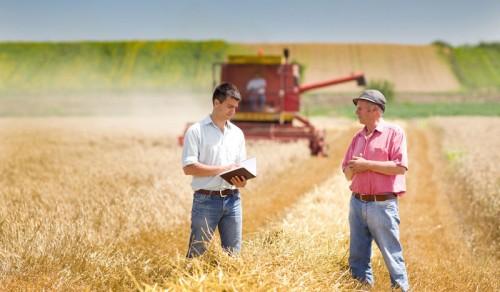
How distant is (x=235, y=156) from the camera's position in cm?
527

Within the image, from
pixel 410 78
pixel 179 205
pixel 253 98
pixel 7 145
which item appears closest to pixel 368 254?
pixel 179 205

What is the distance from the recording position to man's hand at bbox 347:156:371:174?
5.24 m

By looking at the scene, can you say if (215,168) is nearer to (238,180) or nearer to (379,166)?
(238,180)

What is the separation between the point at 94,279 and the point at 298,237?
209 centimetres

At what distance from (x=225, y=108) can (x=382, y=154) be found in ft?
4.63

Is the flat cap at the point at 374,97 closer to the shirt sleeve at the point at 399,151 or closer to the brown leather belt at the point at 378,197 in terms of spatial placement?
the shirt sleeve at the point at 399,151

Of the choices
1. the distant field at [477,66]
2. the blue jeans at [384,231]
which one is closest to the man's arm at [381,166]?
the blue jeans at [384,231]

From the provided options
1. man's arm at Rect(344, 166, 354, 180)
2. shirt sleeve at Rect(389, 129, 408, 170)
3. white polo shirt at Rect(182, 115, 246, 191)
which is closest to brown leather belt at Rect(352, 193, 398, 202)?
man's arm at Rect(344, 166, 354, 180)

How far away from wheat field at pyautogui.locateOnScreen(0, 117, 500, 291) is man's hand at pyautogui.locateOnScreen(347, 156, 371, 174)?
0.88 m

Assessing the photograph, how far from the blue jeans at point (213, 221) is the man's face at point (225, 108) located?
2.26ft

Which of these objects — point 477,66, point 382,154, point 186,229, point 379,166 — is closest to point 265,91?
point 186,229

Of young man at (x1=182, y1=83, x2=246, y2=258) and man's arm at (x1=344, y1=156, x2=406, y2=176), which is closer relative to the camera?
young man at (x1=182, y1=83, x2=246, y2=258)

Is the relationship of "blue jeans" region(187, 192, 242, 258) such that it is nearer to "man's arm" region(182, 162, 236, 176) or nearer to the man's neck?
"man's arm" region(182, 162, 236, 176)

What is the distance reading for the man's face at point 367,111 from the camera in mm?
5359
